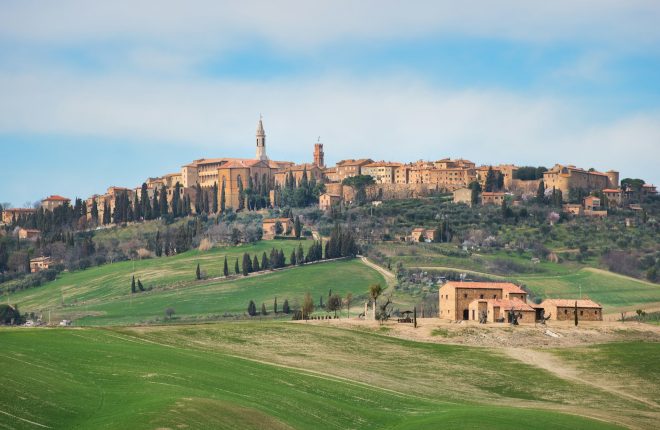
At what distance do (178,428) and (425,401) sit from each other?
75.9ft

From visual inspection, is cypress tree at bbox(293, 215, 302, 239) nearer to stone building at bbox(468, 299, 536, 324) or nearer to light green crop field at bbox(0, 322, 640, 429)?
stone building at bbox(468, 299, 536, 324)

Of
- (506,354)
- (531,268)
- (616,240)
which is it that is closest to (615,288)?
(531,268)

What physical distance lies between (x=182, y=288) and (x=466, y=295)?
7249 cm

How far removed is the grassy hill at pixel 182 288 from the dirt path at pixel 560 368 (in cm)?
6186

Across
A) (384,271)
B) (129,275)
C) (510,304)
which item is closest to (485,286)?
(510,304)

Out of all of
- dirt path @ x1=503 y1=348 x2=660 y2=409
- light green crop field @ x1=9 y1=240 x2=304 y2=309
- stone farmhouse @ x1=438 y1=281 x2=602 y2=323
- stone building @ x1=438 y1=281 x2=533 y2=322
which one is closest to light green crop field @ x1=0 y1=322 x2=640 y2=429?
dirt path @ x1=503 y1=348 x2=660 y2=409

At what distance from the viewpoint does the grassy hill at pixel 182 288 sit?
14775cm

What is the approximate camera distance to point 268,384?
5500 centimetres

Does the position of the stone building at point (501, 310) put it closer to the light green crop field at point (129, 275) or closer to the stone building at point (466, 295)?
the stone building at point (466, 295)

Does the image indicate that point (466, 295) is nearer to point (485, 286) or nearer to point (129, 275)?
point (485, 286)

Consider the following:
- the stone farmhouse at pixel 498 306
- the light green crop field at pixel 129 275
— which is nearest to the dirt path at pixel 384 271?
the light green crop field at pixel 129 275

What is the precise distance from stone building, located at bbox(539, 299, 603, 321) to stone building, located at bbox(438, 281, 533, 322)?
286cm

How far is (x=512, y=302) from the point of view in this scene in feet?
320

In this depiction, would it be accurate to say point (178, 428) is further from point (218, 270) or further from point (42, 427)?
point (218, 270)
